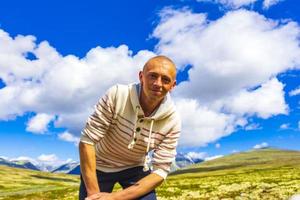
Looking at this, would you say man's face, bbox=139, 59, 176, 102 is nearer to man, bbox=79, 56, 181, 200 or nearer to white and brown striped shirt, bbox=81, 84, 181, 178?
man, bbox=79, 56, 181, 200

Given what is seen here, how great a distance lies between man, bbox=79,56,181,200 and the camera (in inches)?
306

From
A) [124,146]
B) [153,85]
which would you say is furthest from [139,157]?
[153,85]

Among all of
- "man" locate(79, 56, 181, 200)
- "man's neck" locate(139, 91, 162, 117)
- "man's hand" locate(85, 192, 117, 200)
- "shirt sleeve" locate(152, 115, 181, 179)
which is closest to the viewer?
"man" locate(79, 56, 181, 200)

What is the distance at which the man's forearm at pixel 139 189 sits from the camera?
8.12m

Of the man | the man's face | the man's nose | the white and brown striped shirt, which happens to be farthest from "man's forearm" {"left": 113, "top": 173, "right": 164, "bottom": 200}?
the man's nose

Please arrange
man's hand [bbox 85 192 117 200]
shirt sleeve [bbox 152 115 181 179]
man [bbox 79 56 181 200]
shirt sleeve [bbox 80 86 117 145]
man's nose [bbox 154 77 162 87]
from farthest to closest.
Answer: shirt sleeve [bbox 152 115 181 179], shirt sleeve [bbox 80 86 117 145], man's hand [bbox 85 192 117 200], man [bbox 79 56 181 200], man's nose [bbox 154 77 162 87]

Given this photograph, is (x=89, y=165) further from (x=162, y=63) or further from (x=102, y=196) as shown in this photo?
(x=162, y=63)

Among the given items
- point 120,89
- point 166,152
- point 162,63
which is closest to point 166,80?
point 162,63

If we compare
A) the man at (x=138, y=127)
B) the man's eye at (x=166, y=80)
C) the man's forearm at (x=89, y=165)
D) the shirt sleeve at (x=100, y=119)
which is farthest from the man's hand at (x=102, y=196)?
the man's eye at (x=166, y=80)

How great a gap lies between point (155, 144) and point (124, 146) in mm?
603

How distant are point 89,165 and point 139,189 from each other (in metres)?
1.04

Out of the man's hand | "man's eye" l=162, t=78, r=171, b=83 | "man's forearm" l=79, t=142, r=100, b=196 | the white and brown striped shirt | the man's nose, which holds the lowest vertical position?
the man's hand

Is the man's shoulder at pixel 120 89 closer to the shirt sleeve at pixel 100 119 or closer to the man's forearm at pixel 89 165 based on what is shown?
the shirt sleeve at pixel 100 119

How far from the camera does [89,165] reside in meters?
8.12
